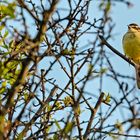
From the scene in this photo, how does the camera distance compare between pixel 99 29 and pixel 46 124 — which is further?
pixel 46 124

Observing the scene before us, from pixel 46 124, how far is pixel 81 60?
64 centimetres

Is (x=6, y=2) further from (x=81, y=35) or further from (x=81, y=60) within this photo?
(x=81, y=35)

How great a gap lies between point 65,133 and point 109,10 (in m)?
0.67

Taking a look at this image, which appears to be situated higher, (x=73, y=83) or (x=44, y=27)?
(x=73, y=83)

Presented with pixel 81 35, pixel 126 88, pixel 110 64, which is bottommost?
pixel 126 88

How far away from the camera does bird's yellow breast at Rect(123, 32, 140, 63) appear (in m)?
7.13

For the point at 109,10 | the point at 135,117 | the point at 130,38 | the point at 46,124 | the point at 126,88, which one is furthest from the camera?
the point at 130,38

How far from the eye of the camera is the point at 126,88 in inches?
106

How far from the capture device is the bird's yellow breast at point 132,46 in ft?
23.4

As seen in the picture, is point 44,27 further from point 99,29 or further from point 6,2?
point 6,2

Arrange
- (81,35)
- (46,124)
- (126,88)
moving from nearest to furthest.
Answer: (126,88) < (46,124) < (81,35)

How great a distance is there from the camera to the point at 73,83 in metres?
3.79

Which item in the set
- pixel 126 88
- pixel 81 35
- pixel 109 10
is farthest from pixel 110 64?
pixel 81 35

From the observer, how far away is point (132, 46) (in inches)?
284
